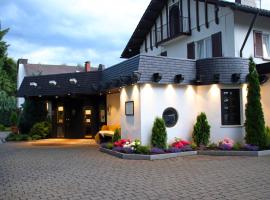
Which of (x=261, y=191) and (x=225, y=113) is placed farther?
(x=225, y=113)

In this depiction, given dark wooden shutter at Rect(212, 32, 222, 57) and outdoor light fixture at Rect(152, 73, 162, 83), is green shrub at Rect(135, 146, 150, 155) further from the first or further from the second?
Answer: dark wooden shutter at Rect(212, 32, 222, 57)

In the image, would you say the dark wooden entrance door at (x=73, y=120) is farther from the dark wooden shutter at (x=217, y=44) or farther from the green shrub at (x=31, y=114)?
the dark wooden shutter at (x=217, y=44)

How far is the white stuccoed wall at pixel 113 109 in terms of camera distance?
1848cm

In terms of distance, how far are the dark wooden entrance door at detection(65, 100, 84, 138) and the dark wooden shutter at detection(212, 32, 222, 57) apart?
943 cm

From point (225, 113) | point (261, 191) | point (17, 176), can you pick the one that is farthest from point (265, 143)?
point (17, 176)

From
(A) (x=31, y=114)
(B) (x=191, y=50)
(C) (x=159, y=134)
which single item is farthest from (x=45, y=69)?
(C) (x=159, y=134)

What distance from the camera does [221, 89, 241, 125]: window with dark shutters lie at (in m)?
14.0

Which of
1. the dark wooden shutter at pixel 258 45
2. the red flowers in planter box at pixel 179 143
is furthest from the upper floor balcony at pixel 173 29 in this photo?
the red flowers in planter box at pixel 179 143

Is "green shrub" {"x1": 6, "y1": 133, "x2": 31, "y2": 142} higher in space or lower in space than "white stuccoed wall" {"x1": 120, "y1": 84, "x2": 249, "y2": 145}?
lower

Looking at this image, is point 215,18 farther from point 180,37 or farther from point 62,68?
point 62,68

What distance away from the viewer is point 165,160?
1134 cm

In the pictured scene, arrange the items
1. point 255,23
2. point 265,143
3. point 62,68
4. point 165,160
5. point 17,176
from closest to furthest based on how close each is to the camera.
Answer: point 17,176
point 165,160
point 265,143
point 255,23
point 62,68

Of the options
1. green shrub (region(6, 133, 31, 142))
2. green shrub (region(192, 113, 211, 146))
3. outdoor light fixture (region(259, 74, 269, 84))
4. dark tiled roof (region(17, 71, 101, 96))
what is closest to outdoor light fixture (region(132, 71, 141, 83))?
green shrub (region(192, 113, 211, 146))

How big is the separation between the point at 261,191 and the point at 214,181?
49.6 inches
